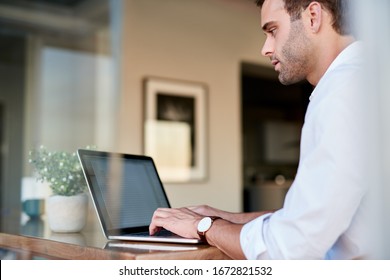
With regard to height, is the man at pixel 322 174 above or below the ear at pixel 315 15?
below

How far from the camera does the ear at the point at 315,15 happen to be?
1067mm

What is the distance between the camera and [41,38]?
4547 millimetres

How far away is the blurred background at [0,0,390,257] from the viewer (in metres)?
3.84

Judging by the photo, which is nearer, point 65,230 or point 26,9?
point 65,230

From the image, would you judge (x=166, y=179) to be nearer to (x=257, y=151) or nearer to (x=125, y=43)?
(x=125, y=43)

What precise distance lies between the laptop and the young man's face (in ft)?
1.41

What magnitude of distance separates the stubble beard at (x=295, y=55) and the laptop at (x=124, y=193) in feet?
1.39

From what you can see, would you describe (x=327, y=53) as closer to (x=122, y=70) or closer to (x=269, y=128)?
(x=122, y=70)

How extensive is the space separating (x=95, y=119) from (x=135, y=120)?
0.75 m

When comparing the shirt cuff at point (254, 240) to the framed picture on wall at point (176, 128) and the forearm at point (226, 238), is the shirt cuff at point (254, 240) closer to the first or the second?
the forearm at point (226, 238)

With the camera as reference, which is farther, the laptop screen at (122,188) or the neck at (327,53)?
the laptop screen at (122,188)

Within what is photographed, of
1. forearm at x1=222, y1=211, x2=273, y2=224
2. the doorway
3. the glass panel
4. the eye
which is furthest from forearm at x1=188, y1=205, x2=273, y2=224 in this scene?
the doorway

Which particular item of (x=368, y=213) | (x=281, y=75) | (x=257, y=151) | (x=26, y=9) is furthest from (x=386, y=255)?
(x=257, y=151)

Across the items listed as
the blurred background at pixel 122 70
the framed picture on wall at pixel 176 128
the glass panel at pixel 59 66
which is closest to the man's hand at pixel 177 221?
the blurred background at pixel 122 70
